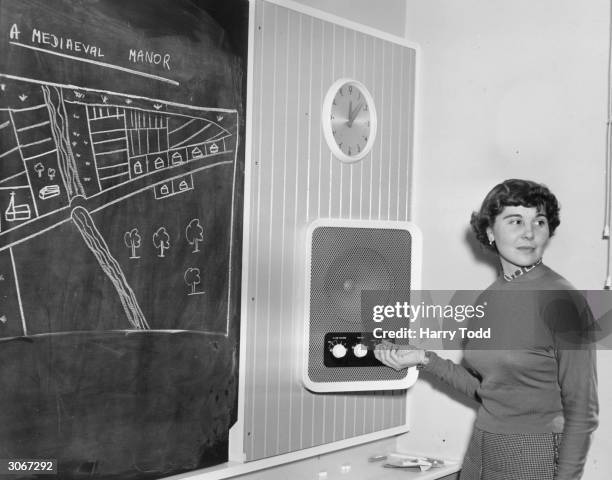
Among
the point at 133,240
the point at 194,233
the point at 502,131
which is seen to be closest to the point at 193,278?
the point at 194,233

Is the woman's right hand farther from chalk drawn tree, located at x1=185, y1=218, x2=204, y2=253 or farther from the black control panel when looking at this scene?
chalk drawn tree, located at x1=185, y1=218, x2=204, y2=253

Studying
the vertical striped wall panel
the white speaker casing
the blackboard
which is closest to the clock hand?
the vertical striped wall panel

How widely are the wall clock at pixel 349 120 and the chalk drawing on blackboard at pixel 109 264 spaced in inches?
36.7

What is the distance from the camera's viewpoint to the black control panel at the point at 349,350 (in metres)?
2.77

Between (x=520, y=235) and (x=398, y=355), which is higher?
(x=520, y=235)

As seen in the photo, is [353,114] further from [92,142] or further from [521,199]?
[92,142]

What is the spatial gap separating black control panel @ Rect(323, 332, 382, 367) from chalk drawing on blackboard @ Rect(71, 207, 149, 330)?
708 millimetres


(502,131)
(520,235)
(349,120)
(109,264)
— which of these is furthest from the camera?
(502,131)

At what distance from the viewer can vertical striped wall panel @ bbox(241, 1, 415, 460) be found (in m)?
2.61

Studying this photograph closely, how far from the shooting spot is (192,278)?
2.40 meters

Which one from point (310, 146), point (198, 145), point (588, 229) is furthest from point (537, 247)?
point (198, 145)

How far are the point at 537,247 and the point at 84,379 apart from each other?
4.25ft

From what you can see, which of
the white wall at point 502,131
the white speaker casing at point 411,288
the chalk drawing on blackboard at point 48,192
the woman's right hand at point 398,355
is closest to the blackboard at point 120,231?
the chalk drawing on blackboard at point 48,192

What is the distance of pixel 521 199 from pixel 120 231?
1.14m
